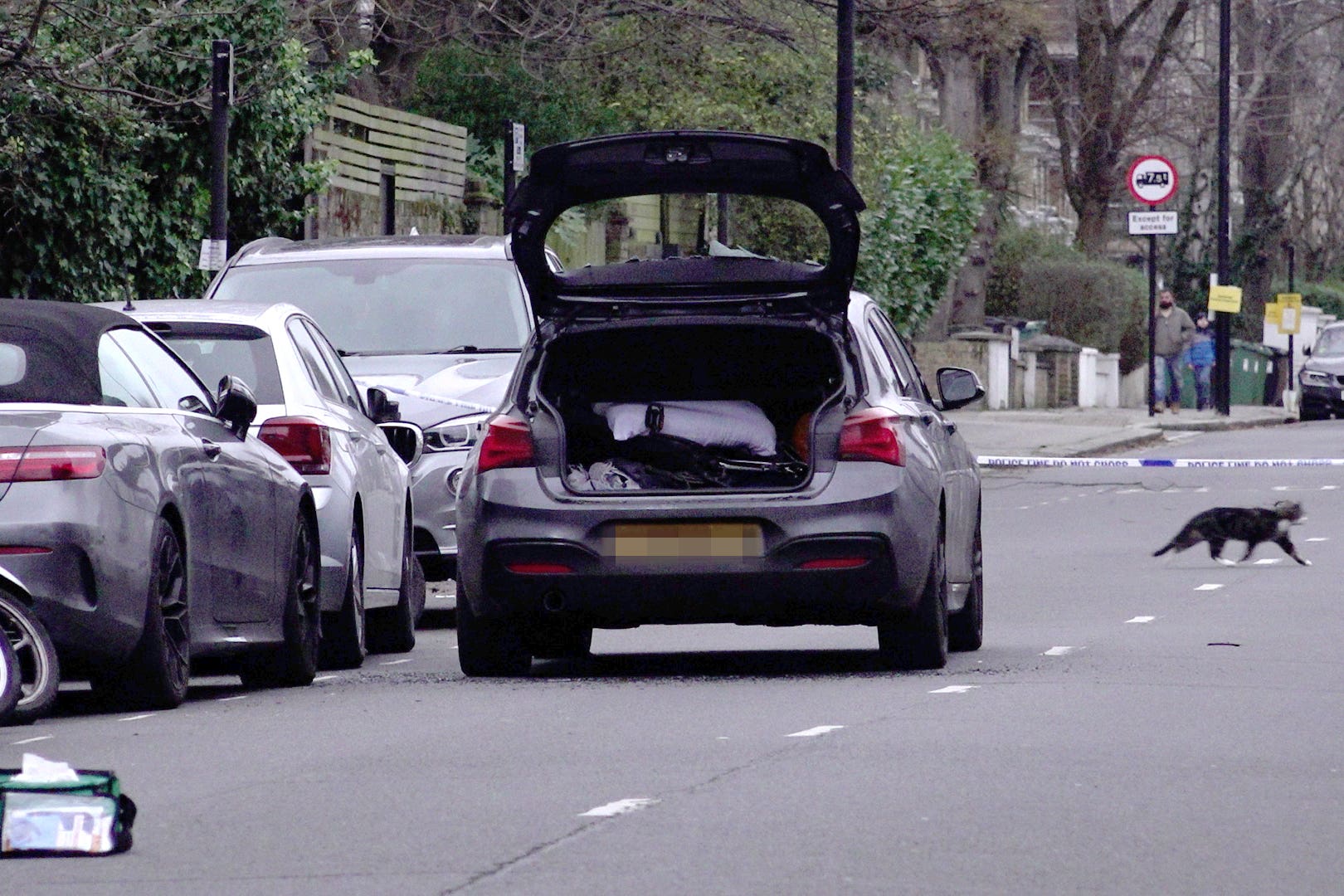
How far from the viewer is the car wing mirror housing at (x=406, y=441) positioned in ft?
42.9

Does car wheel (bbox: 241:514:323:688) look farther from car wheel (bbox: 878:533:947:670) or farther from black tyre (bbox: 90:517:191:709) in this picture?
car wheel (bbox: 878:533:947:670)

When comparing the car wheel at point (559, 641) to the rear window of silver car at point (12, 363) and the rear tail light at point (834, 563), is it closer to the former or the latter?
the rear tail light at point (834, 563)

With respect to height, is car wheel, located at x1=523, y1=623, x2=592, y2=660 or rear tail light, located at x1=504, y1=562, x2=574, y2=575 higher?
rear tail light, located at x1=504, y1=562, x2=574, y2=575

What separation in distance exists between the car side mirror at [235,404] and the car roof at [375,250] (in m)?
5.58

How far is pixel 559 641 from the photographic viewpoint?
11.4 metres

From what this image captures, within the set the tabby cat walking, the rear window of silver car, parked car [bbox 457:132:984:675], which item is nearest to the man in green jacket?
the tabby cat walking

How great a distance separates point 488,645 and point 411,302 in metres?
4.93

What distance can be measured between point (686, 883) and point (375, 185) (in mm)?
22371

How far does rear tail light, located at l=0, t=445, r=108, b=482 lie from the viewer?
8.66m

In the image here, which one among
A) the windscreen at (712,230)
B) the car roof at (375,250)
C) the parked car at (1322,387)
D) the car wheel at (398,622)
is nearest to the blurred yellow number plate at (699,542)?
the car wheel at (398,622)

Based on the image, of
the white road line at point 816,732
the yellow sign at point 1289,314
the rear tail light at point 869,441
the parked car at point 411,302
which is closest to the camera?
the white road line at point 816,732

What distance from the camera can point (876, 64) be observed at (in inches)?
1753

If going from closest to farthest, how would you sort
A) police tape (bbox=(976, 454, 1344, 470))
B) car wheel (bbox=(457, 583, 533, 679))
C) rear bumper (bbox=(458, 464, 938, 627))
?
1. rear bumper (bbox=(458, 464, 938, 627))
2. car wheel (bbox=(457, 583, 533, 679))
3. police tape (bbox=(976, 454, 1344, 470))

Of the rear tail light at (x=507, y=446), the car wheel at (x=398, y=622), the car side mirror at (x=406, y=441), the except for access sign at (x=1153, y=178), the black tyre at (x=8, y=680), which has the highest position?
the except for access sign at (x=1153, y=178)
